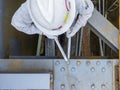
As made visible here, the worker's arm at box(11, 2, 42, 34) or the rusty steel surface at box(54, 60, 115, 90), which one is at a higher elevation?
the worker's arm at box(11, 2, 42, 34)

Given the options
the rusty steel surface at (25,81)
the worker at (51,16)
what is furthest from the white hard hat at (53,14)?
the rusty steel surface at (25,81)

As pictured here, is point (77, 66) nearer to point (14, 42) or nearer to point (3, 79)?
point (3, 79)

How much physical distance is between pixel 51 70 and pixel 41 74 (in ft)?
0.31

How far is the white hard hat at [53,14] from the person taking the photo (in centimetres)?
74

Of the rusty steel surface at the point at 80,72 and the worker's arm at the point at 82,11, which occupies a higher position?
the worker's arm at the point at 82,11

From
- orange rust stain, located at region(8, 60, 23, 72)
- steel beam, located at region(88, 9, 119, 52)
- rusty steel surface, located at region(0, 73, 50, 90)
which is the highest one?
steel beam, located at region(88, 9, 119, 52)

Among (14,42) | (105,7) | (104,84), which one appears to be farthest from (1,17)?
(105,7)

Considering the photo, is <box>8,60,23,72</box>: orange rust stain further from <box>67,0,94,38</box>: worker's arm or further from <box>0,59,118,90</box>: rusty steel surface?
<box>67,0,94,38</box>: worker's arm

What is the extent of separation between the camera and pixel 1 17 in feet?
4.91

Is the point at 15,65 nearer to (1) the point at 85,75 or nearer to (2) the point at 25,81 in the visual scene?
(2) the point at 25,81

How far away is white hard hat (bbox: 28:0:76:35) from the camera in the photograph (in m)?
0.74

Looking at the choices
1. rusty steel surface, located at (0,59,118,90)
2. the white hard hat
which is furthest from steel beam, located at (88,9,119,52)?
the white hard hat

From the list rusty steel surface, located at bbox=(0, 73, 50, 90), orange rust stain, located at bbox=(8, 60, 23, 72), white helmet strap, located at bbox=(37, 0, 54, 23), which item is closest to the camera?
white helmet strap, located at bbox=(37, 0, 54, 23)

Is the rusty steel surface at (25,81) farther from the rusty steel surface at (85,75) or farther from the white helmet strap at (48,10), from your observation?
the white helmet strap at (48,10)
